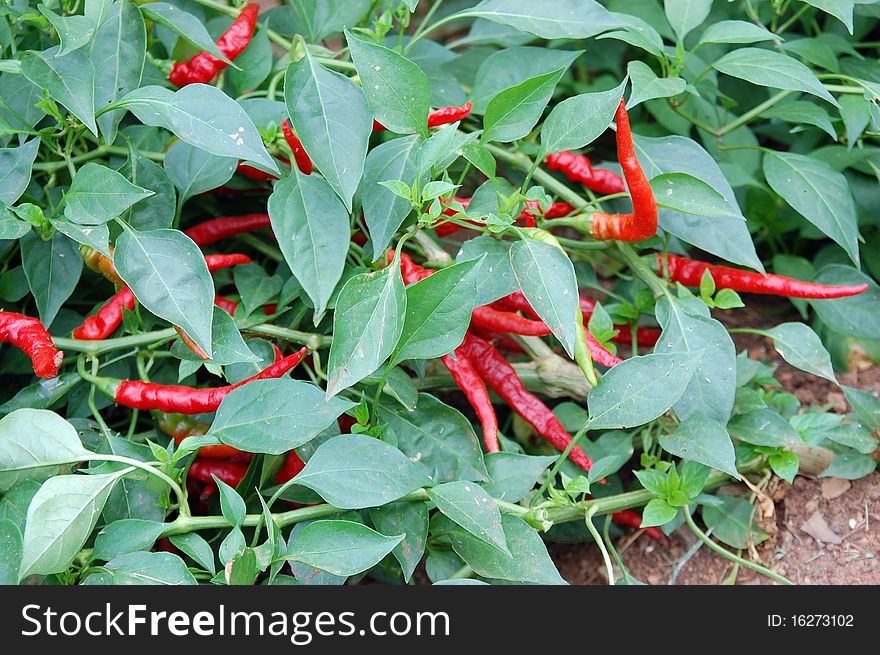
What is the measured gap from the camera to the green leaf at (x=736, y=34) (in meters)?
1.37

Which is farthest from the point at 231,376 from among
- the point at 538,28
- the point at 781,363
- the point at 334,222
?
the point at 781,363

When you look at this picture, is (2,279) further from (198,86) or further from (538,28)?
(538,28)

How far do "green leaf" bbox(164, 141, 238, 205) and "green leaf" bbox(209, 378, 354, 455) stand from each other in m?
0.38

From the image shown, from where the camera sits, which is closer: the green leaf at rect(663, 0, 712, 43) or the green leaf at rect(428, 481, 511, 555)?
the green leaf at rect(428, 481, 511, 555)

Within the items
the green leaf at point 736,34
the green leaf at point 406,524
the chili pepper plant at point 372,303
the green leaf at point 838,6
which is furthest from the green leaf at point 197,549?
the green leaf at point 838,6

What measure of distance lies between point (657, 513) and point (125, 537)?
2.43ft

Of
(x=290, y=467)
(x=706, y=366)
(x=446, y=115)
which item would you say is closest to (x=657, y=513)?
(x=706, y=366)

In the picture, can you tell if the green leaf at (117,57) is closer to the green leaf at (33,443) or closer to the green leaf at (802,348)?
the green leaf at (33,443)

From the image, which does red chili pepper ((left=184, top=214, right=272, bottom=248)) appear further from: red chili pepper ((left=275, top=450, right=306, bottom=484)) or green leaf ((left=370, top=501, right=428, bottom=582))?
green leaf ((left=370, top=501, right=428, bottom=582))

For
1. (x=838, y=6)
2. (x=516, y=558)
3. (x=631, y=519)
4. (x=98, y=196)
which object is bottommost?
(x=631, y=519)

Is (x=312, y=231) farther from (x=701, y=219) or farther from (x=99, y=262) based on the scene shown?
(x=701, y=219)

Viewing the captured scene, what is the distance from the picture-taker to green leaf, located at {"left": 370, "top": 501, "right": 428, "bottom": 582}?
1.23 metres

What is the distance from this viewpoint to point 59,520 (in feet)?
3.38

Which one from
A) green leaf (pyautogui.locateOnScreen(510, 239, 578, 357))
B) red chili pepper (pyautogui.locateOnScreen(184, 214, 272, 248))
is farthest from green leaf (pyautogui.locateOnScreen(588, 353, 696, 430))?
red chili pepper (pyautogui.locateOnScreen(184, 214, 272, 248))
